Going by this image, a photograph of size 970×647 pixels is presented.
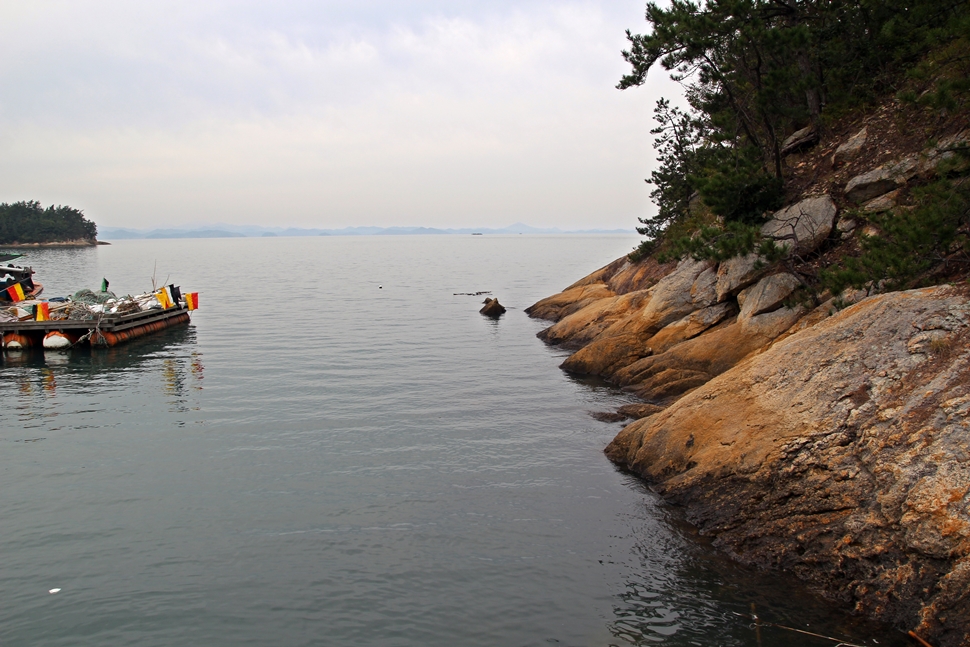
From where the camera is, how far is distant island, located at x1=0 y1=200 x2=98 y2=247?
146625 millimetres

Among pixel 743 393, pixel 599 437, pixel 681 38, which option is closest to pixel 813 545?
pixel 743 393

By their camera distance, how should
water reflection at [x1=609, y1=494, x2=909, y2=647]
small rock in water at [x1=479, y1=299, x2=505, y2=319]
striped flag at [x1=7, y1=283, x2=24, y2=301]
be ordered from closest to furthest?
1. water reflection at [x1=609, y1=494, x2=909, y2=647]
2. striped flag at [x1=7, y1=283, x2=24, y2=301]
3. small rock in water at [x1=479, y1=299, x2=505, y2=319]

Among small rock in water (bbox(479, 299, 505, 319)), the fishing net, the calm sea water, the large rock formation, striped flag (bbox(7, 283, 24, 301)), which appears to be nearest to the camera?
the large rock formation

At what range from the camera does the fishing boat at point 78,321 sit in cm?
2927

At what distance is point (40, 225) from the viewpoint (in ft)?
497

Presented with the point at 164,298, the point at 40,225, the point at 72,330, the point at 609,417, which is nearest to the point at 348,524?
the point at 609,417

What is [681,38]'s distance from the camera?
17.5 m

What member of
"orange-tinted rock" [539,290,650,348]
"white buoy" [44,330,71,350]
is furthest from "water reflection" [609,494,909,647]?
"white buoy" [44,330,71,350]

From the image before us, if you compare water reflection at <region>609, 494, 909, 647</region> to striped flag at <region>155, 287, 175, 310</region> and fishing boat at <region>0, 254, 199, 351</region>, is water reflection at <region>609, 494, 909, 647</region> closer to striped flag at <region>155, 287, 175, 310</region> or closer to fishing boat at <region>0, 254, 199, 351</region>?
fishing boat at <region>0, 254, 199, 351</region>

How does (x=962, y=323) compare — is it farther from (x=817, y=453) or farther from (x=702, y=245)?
(x=702, y=245)

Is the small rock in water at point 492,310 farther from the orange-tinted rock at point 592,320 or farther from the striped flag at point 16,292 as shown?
the striped flag at point 16,292

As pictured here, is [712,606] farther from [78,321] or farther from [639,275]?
[78,321]

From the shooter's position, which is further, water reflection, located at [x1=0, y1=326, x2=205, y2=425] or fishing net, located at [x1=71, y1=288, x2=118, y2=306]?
fishing net, located at [x1=71, y1=288, x2=118, y2=306]

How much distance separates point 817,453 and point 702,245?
26.4ft
